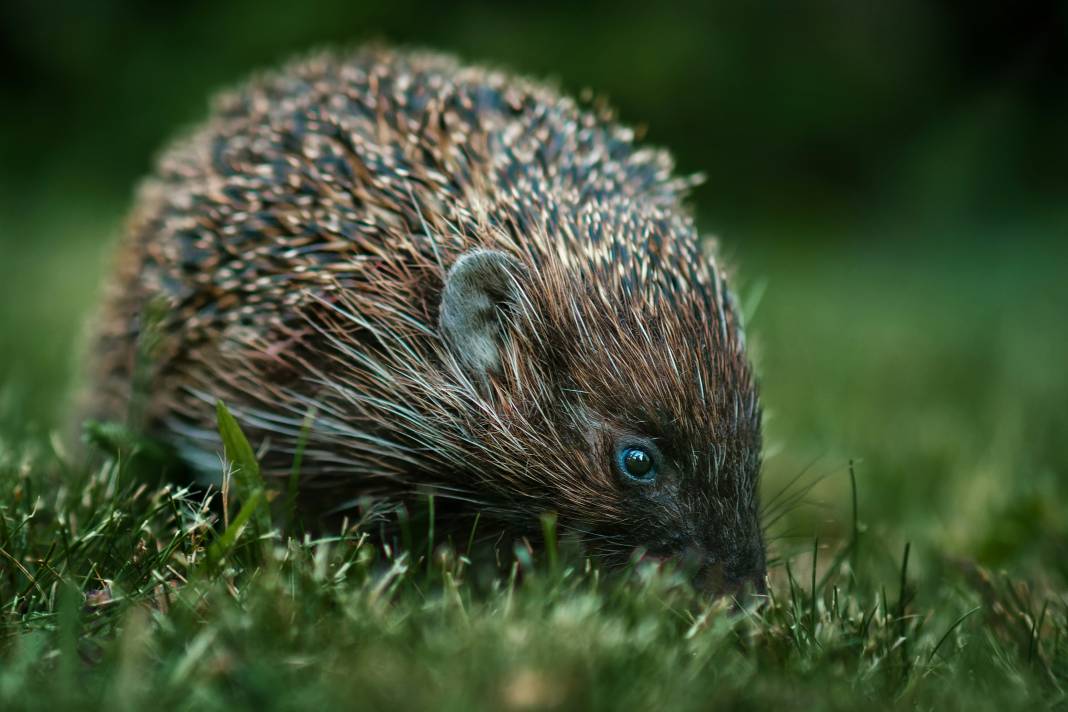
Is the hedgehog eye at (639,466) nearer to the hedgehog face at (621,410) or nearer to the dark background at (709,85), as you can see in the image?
the hedgehog face at (621,410)

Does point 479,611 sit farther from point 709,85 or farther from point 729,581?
point 709,85

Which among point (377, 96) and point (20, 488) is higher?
point (377, 96)

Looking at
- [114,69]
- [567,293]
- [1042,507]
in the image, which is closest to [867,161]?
[114,69]

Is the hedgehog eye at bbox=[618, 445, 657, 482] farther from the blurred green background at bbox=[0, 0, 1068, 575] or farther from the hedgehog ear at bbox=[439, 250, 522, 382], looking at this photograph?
the blurred green background at bbox=[0, 0, 1068, 575]

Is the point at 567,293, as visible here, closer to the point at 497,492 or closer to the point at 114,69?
the point at 497,492

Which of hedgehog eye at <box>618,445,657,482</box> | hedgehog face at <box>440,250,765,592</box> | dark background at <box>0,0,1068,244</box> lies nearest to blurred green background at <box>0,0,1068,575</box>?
dark background at <box>0,0,1068,244</box>

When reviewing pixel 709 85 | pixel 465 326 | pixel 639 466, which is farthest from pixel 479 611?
pixel 709 85
